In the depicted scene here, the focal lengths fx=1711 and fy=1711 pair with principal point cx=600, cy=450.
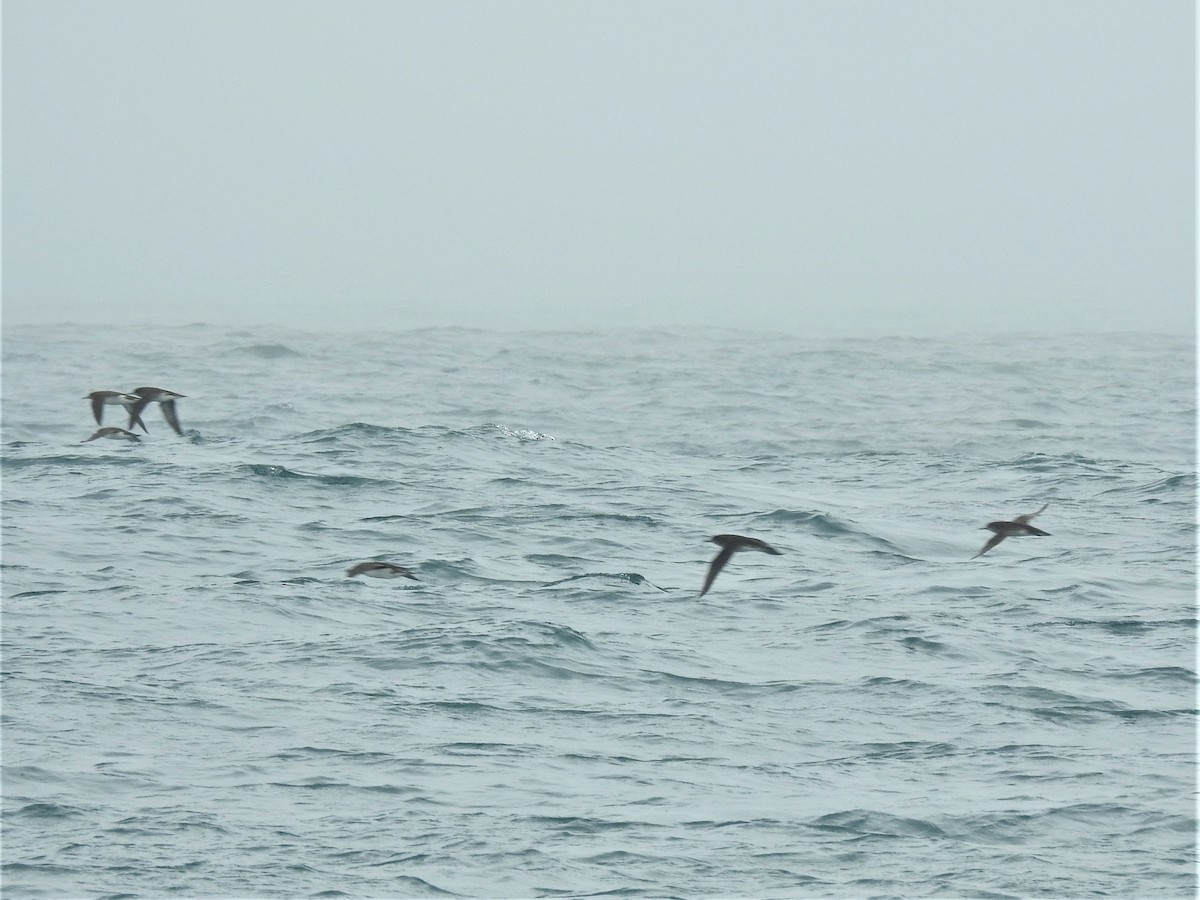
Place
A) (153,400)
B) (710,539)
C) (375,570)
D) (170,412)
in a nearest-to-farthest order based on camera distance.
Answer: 1. (710,539)
2. (375,570)
3. (153,400)
4. (170,412)

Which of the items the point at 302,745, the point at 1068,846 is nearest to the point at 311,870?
the point at 302,745

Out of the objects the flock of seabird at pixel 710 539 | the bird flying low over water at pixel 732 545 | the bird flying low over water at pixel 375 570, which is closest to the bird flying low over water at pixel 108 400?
the flock of seabird at pixel 710 539

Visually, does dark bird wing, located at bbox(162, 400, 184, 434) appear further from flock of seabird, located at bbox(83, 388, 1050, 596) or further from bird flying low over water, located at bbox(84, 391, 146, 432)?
bird flying low over water, located at bbox(84, 391, 146, 432)

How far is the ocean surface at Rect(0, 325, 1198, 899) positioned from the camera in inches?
492

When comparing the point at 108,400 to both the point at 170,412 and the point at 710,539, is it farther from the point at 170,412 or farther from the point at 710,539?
the point at 710,539

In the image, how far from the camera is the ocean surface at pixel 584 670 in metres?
12.5

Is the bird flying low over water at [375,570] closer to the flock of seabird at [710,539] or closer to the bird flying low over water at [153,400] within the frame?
the flock of seabird at [710,539]

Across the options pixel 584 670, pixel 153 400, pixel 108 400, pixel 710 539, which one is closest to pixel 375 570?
pixel 584 670

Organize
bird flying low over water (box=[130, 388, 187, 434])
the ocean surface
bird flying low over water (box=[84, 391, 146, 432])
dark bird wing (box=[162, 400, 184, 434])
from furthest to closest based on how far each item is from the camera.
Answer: dark bird wing (box=[162, 400, 184, 434]) < bird flying low over water (box=[84, 391, 146, 432]) < bird flying low over water (box=[130, 388, 187, 434]) < the ocean surface

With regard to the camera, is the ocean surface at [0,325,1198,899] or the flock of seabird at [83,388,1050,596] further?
the flock of seabird at [83,388,1050,596]

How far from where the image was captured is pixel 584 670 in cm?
1661

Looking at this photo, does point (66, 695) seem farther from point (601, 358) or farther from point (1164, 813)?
point (601, 358)

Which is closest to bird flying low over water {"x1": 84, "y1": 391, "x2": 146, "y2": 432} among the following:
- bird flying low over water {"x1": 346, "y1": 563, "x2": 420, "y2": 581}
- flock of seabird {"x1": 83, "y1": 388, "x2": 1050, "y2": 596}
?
flock of seabird {"x1": 83, "y1": 388, "x2": 1050, "y2": 596}

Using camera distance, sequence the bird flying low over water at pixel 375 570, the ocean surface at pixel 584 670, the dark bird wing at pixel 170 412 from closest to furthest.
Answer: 1. the ocean surface at pixel 584 670
2. the bird flying low over water at pixel 375 570
3. the dark bird wing at pixel 170 412
